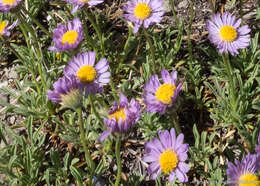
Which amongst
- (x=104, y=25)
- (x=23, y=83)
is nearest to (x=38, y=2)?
(x=104, y=25)

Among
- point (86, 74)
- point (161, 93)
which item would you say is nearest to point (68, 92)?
point (86, 74)

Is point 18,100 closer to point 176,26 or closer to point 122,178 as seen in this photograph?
point 122,178

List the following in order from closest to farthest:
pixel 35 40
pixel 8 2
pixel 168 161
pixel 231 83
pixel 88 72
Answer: pixel 168 161 → pixel 231 83 → pixel 88 72 → pixel 8 2 → pixel 35 40

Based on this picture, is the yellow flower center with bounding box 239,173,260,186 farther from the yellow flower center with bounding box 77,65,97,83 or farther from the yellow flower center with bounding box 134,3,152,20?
Result: the yellow flower center with bounding box 134,3,152,20

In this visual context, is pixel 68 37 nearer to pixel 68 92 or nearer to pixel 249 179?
pixel 68 92

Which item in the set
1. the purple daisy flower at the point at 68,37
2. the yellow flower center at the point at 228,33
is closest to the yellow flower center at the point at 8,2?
the purple daisy flower at the point at 68,37

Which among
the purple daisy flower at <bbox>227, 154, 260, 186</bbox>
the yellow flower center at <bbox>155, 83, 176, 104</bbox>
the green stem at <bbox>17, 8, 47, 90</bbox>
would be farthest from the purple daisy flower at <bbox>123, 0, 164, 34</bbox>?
the purple daisy flower at <bbox>227, 154, 260, 186</bbox>

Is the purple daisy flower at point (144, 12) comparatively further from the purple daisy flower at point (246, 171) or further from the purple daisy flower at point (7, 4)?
the purple daisy flower at point (246, 171)
